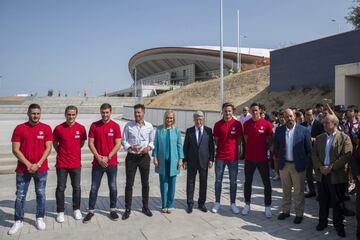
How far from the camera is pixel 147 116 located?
2309 cm

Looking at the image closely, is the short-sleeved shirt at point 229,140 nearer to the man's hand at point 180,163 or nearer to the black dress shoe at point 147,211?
the man's hand at point 180,163

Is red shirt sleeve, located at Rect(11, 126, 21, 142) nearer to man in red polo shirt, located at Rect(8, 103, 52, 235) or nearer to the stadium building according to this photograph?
man in red polo shirt, located at Rect(8, 103, 52, 235)

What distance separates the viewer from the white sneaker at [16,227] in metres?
4.46

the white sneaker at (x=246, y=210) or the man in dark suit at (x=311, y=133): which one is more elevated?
the man in dark suit at (x=311, y=133)

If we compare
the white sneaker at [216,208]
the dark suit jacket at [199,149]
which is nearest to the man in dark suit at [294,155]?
the white sneaker at [216,208]

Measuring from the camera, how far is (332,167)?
4.37 m

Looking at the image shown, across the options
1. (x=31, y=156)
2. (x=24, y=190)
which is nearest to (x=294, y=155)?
(x=31, y=156)

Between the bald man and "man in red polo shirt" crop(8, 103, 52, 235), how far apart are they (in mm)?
3753

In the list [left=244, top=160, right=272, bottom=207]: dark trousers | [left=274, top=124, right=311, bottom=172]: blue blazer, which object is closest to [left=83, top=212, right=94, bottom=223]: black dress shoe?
[left=244, top=160, right=272, bottom=207]: dark trousers

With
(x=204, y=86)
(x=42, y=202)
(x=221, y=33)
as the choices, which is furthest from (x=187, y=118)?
(x=204, y=86)

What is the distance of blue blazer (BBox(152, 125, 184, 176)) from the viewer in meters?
5.29

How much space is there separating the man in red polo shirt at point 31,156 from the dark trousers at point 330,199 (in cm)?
382

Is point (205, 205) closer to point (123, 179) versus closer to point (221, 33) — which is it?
point (123, 179)

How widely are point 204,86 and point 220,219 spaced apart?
127 ft
